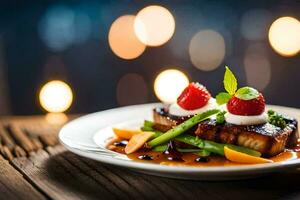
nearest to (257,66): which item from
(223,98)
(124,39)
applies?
(124,39)

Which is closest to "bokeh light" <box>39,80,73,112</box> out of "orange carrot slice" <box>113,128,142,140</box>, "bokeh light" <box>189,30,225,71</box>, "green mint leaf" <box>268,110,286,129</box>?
"bokeh light" <box>189,30,225,71</box>

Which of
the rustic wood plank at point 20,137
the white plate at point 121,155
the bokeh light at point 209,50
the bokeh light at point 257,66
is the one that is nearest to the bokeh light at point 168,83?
the bokeh light at point 209,50

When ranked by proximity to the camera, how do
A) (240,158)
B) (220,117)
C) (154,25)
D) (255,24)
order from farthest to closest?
(154,25)
(255,24)
(220,117)
(240,158)

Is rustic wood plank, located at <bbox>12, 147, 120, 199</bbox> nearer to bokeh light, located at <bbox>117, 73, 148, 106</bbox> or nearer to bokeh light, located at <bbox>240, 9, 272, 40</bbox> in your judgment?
bokeh light, located at <bbox>117, 73, 148, 106</bbox>

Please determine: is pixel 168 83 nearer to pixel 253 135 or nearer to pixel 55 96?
pixel 55 96

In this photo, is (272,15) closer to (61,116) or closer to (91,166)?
(61,116)

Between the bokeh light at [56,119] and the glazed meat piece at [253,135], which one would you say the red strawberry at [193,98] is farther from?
the bokeh light at [56,119]
